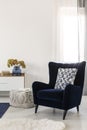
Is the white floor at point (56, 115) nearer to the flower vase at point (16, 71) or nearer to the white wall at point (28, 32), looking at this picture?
the flower vase at point (16, 71)

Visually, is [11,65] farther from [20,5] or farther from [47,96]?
[47,96]

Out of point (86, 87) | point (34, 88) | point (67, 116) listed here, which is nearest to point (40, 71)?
point (86, 87)

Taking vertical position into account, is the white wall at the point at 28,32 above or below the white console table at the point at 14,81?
above

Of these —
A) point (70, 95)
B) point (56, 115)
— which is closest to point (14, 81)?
point (56, 115)

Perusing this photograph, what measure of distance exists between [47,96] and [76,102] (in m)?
0.56

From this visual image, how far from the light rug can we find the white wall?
8.32 feet

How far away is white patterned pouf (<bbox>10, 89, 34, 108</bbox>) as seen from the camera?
5.05 metres

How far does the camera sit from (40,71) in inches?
251

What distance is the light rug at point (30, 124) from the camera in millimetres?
3599

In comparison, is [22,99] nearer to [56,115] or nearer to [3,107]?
[3,107]

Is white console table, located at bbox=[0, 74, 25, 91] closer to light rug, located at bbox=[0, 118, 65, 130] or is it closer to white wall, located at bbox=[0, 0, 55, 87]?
white wall, located at bbox=[0, 0, 55, 87]

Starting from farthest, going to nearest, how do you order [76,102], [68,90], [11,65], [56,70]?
[11,65] < [56,70] < [76,102] < [68,90]

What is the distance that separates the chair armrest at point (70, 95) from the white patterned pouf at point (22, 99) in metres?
1.04

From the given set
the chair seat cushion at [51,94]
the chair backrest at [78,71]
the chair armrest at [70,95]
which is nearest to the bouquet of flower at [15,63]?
the chair backrest at [78,71]
